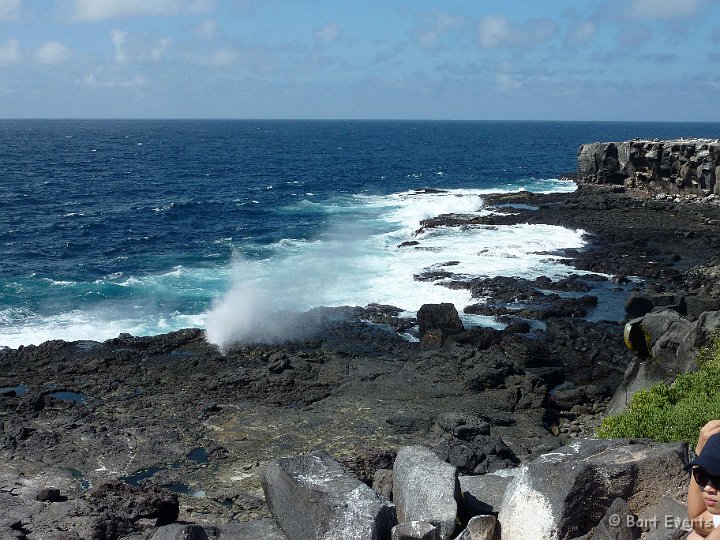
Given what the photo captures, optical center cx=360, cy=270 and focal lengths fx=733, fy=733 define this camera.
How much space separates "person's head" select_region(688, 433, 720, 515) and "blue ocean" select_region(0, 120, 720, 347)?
26.0 meters

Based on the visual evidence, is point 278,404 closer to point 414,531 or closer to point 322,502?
point 322,502

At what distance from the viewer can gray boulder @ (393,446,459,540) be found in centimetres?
1161

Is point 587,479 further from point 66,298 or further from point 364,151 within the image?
point 364,151

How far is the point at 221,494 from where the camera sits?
18.8m

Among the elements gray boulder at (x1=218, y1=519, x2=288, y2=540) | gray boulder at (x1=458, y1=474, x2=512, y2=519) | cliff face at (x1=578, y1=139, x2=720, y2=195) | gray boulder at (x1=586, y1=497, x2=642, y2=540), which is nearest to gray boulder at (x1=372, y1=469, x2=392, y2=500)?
gray boulder at (x1=458, y1=474, x2=512, y2=519)

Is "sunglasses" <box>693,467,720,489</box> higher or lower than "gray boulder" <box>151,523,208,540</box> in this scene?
higher

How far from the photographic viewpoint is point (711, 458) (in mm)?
6887

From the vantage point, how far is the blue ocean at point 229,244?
3728 cm

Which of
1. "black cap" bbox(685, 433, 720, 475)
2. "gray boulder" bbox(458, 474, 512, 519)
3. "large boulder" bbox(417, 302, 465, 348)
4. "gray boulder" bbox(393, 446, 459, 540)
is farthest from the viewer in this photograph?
"large boulder" bbox(417, 302, 465, 348)

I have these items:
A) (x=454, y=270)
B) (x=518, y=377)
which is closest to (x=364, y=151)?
(x=454, y=270)

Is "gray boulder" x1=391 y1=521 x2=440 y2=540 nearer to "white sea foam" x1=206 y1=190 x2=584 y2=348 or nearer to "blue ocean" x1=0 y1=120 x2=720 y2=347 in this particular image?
"white sea foam" x1=206 y1=190 x2=584 y2=348

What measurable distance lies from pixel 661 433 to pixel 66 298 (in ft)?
112

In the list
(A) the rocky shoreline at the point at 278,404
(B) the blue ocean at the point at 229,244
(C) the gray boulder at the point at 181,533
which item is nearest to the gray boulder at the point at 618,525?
(C) the gray boulder at the point at 181,533

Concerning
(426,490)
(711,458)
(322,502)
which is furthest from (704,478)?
(322,502)
